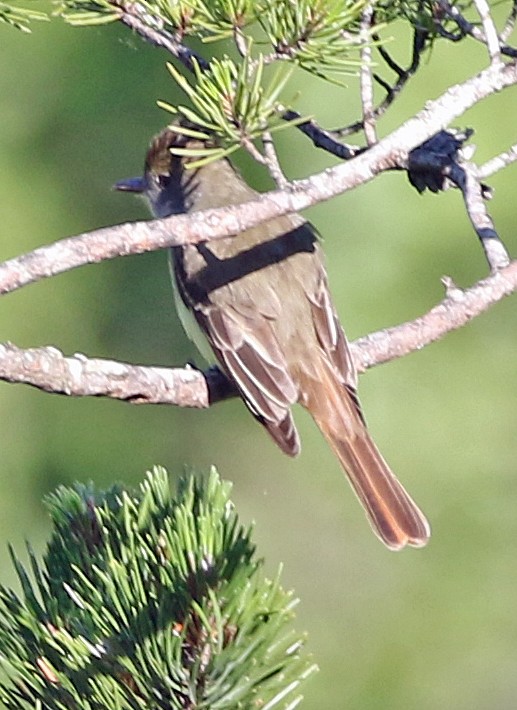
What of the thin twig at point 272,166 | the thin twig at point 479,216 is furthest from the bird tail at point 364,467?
the thin twig at point 272,166

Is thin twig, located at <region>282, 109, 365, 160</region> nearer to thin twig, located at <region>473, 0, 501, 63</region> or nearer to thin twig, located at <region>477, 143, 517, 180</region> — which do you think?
thin twig, located at <region>477, 143, 517, 180</region>

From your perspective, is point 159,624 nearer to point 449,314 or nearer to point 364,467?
point 449,314

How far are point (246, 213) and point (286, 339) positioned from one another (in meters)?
1.46

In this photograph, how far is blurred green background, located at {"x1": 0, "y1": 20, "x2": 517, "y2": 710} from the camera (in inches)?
167

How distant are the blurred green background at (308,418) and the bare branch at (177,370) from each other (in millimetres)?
1249

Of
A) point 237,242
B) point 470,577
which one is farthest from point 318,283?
point 470,577

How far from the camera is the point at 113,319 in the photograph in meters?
4.70

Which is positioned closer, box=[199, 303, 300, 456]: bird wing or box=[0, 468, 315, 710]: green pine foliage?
box=[0, 468, 315, 710]: green pine foliage

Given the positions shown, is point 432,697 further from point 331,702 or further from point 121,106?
point 121,106

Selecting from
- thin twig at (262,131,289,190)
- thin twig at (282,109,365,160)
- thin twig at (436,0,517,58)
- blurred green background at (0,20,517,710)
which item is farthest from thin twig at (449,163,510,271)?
blurred green background at (0,20,517,710)

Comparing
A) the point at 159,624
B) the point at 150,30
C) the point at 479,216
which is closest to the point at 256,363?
the point at 479,216

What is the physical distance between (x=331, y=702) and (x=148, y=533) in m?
2.31

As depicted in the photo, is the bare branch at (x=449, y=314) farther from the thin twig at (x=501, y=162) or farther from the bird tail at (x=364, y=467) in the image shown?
the bird tail at (x=364, y=467)

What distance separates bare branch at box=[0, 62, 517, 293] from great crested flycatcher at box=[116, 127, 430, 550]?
113cm
